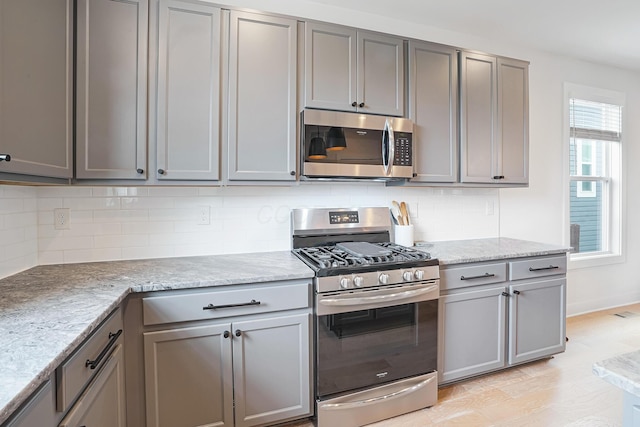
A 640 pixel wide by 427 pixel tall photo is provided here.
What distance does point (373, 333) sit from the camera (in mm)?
1932

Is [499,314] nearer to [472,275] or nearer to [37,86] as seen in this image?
[472,275]

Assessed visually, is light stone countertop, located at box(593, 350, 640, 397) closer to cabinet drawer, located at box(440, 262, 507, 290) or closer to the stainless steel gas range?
the stainless steel gas range

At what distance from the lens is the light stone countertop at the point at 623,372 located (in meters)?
0.78

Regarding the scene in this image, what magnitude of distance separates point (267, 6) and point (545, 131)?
2.95m

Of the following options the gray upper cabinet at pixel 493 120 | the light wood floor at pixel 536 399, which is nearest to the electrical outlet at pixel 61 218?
the light wood floor at pixel 536 399

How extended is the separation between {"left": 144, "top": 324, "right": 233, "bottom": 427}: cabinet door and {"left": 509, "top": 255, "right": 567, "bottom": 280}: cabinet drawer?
199cm

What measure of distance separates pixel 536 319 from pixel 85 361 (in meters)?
2.77

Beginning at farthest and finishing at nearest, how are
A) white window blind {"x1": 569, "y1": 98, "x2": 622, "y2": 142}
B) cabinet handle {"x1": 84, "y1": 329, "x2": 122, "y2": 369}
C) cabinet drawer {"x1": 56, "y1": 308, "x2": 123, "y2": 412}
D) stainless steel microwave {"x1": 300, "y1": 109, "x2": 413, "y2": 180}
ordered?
white window blind {"x1": 569, "y1": 98, "x2": 622, "y2": 142}
stainless steel microwave {"x1": 300, "y1": 109, "x2": 413, "y2": 180}
cabinet handle {"x1": 84, "y1": 329, "x2": 122, "y2": 369}
cabinet drawer {"x1": 56, "y1": 308, "x2": 123, "y2": 412}

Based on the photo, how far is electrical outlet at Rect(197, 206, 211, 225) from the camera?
2.25 meters

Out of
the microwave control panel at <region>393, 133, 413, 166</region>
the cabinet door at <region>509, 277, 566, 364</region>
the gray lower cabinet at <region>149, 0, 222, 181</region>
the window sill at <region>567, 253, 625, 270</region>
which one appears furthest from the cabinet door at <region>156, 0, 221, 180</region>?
the window sill at <region>567, 253, 625, 270</region>

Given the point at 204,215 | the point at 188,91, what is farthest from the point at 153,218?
the point at 188,91

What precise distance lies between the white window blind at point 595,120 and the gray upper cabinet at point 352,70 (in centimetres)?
249

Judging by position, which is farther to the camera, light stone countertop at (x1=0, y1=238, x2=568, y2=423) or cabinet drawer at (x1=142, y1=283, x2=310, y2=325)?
cabinet drawer at (x1=142, y1=283, x2=310, y2=325)

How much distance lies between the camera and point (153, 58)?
71.6 inches
